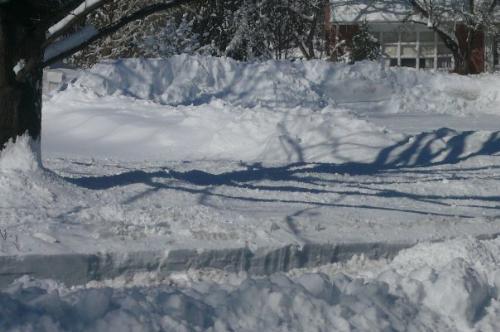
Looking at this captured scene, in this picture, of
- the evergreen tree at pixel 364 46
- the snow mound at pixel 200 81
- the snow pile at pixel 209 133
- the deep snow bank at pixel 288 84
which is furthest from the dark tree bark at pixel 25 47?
the evergreen tree at pixel 364 46

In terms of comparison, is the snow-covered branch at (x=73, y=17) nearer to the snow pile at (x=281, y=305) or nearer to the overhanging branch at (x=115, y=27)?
the overhanging branch at (x=115, y=27)

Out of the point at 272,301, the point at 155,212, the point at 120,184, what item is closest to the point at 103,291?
the point at 272,301

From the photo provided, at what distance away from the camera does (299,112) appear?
14.1m

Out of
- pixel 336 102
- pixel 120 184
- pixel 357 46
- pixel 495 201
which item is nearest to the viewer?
pixel 120 184

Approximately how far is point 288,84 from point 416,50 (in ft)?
48.1

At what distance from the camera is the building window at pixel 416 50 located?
34.7 metres

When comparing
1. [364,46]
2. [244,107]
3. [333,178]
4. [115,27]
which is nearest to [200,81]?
[244,107]

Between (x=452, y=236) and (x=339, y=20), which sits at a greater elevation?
(x=339, y=20)

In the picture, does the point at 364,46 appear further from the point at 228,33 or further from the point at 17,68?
the point at 17,68

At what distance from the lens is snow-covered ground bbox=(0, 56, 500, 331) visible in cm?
466

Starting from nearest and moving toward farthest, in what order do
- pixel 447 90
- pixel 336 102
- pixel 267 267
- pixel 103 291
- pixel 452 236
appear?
pixel 103 291 → pixel 267 267 → pixel 452 236 → pixel 336 102 → pixel 447 90

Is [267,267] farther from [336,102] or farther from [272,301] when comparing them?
[336,102]

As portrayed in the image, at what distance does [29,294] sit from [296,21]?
2742 centimetres

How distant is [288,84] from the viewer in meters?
21.6
